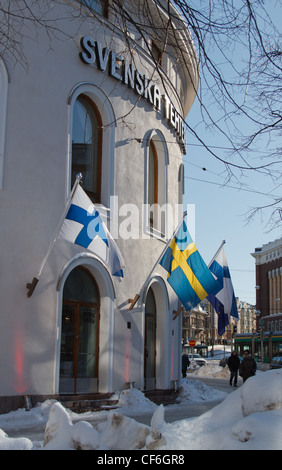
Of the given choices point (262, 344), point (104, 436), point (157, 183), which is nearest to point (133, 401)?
point (157, 183)

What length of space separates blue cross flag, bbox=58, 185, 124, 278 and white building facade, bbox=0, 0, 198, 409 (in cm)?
107

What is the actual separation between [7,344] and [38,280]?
1.50 m

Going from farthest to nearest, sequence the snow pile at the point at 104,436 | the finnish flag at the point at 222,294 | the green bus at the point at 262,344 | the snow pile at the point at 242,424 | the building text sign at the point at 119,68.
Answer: the green bus at the point at 262,344 < the finnish flag at the point at 222,294 < the building text sign at the point at 119,68 < the snow pile at the point at 104,436 < the snow pile at the point at 242,424

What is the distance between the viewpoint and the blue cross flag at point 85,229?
40.7ft

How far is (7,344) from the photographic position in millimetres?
12102

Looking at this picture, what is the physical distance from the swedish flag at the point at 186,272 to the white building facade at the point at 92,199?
1.23 metres

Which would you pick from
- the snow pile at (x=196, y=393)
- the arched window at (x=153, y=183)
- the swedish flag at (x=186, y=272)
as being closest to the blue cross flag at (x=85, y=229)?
the swedish flag at (x=186, y=272)

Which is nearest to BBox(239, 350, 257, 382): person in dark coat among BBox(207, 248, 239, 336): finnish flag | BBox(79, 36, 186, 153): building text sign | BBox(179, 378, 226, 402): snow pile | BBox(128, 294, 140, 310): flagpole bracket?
BBox(179, 378, 226, 402): snow pile

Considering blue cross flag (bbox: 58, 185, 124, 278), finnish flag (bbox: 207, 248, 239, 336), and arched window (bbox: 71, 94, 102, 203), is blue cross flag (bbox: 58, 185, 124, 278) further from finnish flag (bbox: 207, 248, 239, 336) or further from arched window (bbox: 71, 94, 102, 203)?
Answer: finnish flag (bbox: 207, 248, 239, 336)

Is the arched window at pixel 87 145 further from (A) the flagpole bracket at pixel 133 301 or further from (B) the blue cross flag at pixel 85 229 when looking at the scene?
(A) the flagpole bracket at pixel 133 301

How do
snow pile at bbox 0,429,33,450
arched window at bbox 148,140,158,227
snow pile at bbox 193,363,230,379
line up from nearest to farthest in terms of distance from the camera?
snow pile at bbox 0,429,33,450 → arched window at bbox 148,140,158,227 → snow pile at bbox 193,363,230,379

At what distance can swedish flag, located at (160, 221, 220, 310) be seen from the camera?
15.8 m
